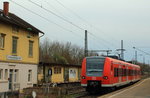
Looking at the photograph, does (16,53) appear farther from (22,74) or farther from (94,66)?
(94,66)

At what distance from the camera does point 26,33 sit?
26.8 meters

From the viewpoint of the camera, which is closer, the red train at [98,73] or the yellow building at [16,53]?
the red train at [98,73]

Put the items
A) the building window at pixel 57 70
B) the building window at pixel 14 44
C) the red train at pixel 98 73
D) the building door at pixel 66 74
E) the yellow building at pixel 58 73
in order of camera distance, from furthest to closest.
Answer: the building door at pixel 66 74, the building window at pixel 57 70, the yellow building at pixel 58 73, the building window at pixel 14 44, the red train at pixel 98 73

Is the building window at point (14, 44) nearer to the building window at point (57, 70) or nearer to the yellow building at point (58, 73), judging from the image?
the yellow building at point (58, 73)

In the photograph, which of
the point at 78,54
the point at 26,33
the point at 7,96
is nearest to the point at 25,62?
the point at 26,33

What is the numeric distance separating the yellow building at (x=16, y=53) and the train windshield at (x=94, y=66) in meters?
6.70

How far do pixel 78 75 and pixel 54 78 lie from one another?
7639 millimetres

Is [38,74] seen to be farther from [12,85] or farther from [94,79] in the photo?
A: [94,79]

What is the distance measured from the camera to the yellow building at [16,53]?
22.9 m

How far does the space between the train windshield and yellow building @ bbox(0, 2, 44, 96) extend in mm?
6698

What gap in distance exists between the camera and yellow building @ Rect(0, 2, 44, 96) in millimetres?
22891

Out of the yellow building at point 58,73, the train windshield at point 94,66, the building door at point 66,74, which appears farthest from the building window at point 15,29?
the building door at point 66,74

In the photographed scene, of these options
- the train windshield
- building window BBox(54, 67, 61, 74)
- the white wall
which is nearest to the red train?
the train windshield

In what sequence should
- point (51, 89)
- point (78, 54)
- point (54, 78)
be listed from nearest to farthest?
point (51, 89)
point (54, 78)
point (78, 54)
